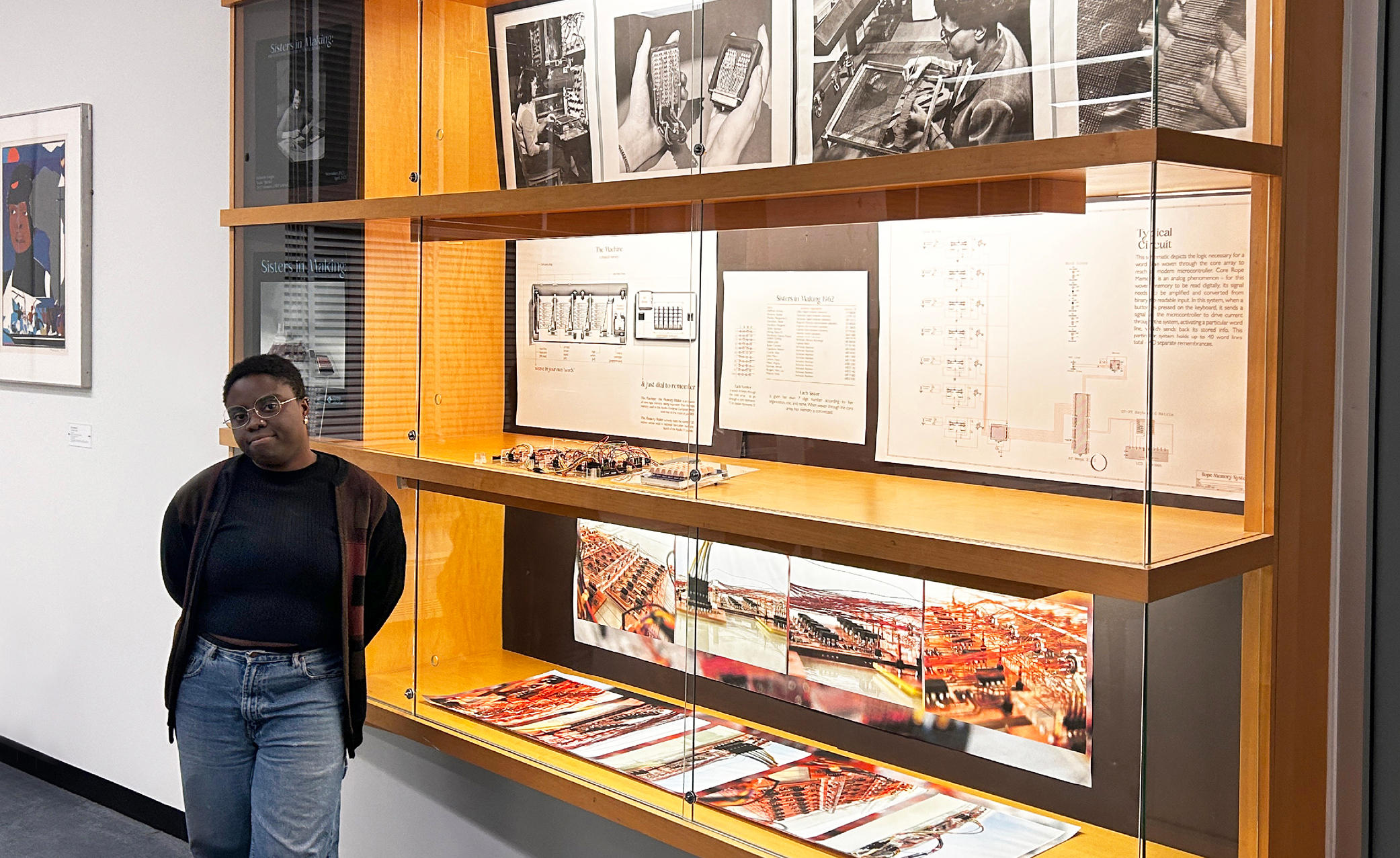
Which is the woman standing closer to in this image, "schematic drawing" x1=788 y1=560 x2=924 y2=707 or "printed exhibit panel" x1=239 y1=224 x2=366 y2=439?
"printed exhibit panel" x1=239 y1=224 x2=366 y2=439

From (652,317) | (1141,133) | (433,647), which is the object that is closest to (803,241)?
(652,317)

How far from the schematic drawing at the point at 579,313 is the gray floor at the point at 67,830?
7.29ft

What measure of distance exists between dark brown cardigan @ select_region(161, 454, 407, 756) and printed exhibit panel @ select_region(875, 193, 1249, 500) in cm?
125

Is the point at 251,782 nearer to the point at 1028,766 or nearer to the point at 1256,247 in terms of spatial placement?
the point at 1028,766

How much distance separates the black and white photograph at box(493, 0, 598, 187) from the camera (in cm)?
238

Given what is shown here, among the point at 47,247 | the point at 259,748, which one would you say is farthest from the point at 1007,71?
the point at 47,247

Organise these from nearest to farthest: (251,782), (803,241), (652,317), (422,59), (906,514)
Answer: (906,514) → (803,241) → (652,317) → (251,782) → (422,59)

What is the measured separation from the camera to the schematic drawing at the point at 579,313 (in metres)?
2.33

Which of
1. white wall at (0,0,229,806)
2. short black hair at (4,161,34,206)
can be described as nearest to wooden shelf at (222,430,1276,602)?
white wall at (0,0,229,806)

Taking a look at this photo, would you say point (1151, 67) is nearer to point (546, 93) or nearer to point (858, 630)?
point (858, 630)

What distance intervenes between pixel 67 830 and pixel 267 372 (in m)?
2.18

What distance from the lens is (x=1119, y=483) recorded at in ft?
5.31

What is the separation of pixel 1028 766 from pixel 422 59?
192cm

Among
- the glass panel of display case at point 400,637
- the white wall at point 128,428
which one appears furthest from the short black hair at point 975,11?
the white wall at point 128,428
